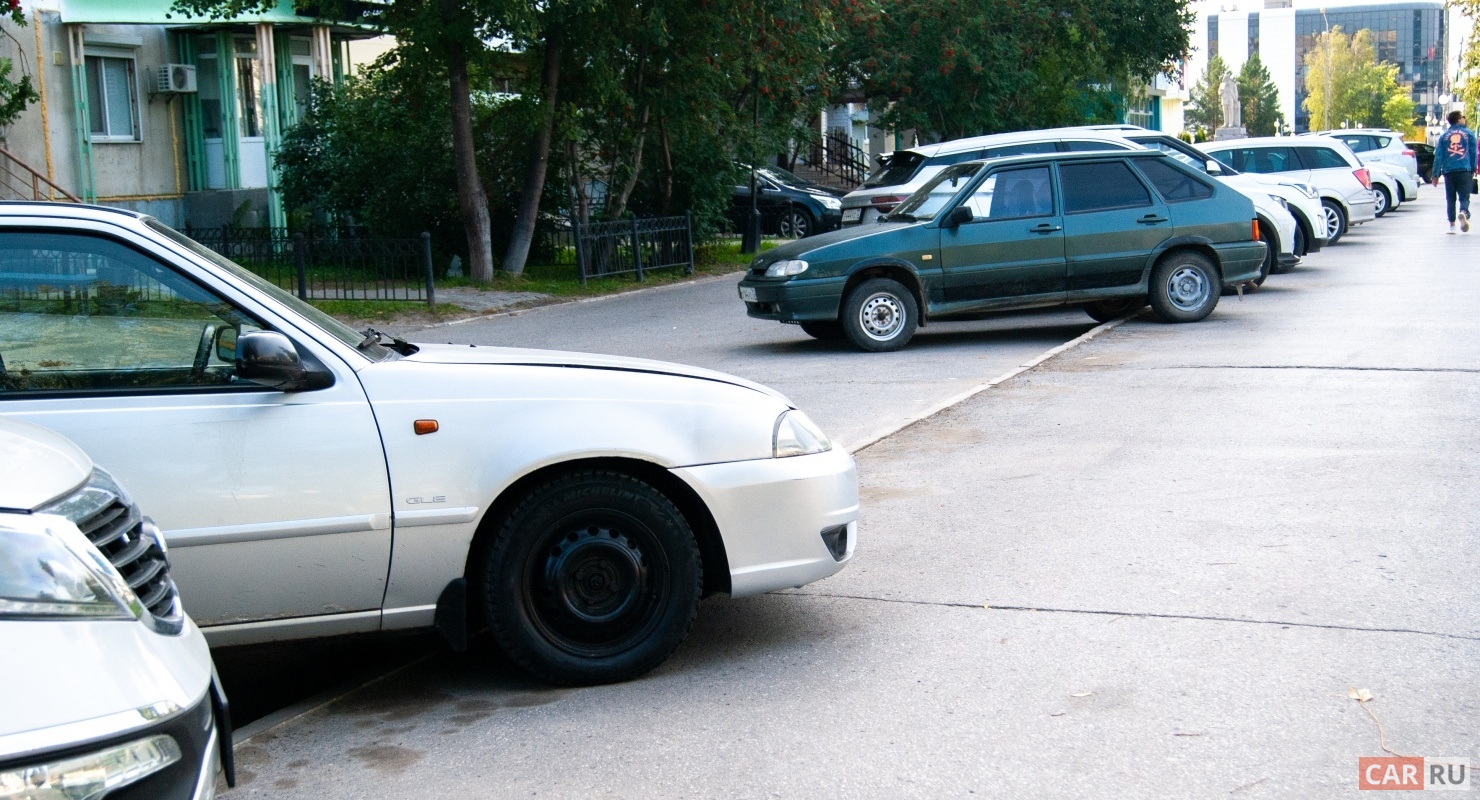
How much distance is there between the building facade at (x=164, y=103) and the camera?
77.3 feet

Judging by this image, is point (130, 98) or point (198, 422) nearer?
point (198, 422)

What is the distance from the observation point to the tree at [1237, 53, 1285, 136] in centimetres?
12244

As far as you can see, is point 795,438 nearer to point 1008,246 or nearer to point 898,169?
point 1008,246

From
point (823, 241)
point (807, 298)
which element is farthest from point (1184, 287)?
point (807, 298)

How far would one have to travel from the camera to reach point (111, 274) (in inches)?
175

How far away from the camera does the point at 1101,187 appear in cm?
1375

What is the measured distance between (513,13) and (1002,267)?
7.13 m

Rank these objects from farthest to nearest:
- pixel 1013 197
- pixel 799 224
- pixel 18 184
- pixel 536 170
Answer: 1. pixel 799 224
2. pixel 18 184
3. pixel 536 170
4. pixel 1013 197

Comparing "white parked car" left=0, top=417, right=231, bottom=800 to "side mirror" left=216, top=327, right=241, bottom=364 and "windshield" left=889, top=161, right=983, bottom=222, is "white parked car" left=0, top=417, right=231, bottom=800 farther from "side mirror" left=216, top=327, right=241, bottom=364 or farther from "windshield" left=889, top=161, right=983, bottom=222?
"windshield" left=889, top=161, right=983, bottom=222

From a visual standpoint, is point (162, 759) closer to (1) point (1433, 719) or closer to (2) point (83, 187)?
(1) point (1433, 719)

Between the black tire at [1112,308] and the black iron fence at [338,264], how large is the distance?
7785 mm

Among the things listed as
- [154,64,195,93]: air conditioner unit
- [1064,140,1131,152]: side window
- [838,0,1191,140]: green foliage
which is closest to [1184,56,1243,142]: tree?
[838,0,1191,140]: green foliage

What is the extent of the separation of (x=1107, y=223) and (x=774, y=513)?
963cm

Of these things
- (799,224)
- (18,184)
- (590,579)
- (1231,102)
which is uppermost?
(1231,102)
